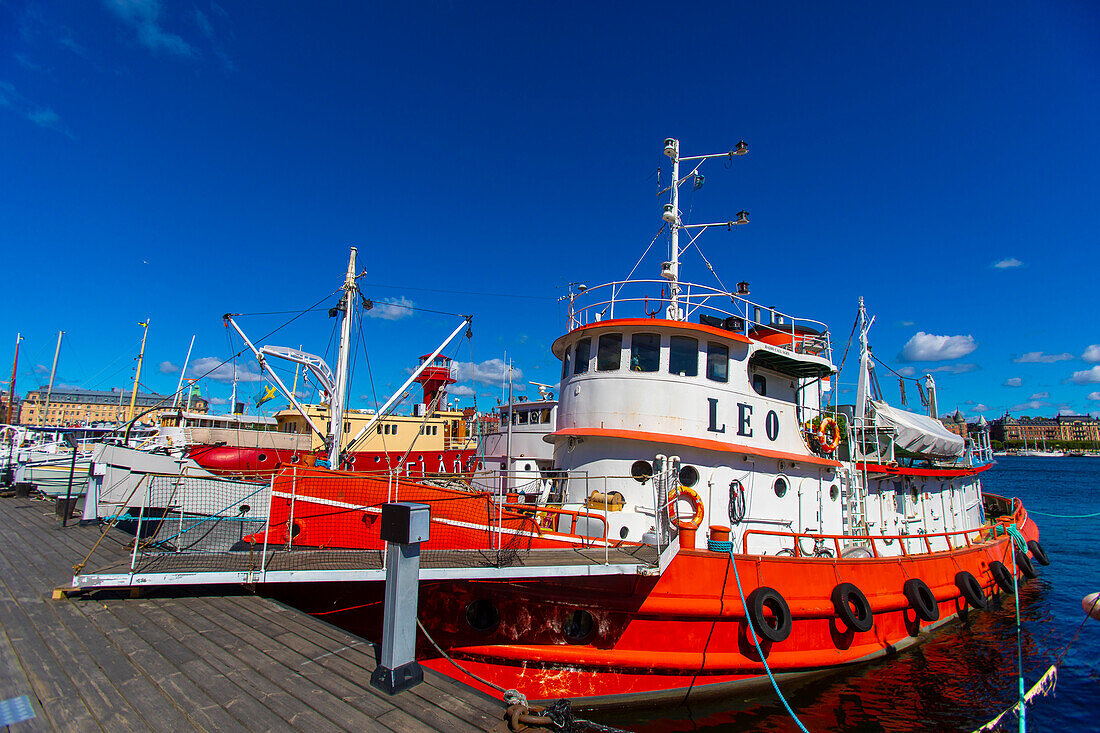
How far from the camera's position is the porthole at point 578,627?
24.8 ft

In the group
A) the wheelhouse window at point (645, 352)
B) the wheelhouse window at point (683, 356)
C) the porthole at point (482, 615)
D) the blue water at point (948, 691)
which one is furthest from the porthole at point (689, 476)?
the porthole at point (482, 615)

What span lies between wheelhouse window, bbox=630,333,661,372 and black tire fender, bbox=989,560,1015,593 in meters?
11.0

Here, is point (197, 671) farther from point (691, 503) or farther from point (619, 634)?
point (691, 503)

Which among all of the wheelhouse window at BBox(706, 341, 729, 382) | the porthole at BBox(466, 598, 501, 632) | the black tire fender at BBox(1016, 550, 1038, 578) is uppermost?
the wheelhouse window at BBox(706, 341, 729, 382)

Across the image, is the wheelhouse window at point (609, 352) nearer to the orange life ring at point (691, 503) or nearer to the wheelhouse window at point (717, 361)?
the wheelhouse window at point (717, 361)

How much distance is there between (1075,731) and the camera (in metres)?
8.78

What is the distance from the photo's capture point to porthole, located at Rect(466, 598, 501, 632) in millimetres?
7656

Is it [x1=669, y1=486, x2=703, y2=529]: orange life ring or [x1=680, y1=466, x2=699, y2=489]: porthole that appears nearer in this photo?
[x1=669, y1=486, x2=703, y2=529]: orange life ring

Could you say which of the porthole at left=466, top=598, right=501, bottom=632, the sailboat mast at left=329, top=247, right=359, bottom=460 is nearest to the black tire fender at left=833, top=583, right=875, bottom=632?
the porthole at left=466, top=598, right=501, bottom=632

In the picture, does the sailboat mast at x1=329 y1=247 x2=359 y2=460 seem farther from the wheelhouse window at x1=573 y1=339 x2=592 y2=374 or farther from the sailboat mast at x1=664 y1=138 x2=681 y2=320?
the sailboat mast at x1=664 y1=138 x2=681 y2=320

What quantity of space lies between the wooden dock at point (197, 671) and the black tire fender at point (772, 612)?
5181 millimetres

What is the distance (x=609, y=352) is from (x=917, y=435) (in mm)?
9575

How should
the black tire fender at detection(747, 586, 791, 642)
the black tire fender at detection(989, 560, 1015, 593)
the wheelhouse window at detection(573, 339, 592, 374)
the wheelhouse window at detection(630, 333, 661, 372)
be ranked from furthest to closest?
1. the black tire fender at detection(989, 560, 1015, 593)
2. the wheelhouse window at detection(573, 339, 592, 374)
3. the wheelhouse window at detection(630, 333, 661, 372)
4. the black tire fender at detection(747, 586, 791, 642)

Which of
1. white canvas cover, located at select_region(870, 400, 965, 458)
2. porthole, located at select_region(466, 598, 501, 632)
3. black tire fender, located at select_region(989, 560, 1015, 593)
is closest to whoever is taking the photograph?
porthole, located at select_region(466, 598, 501, 632)
